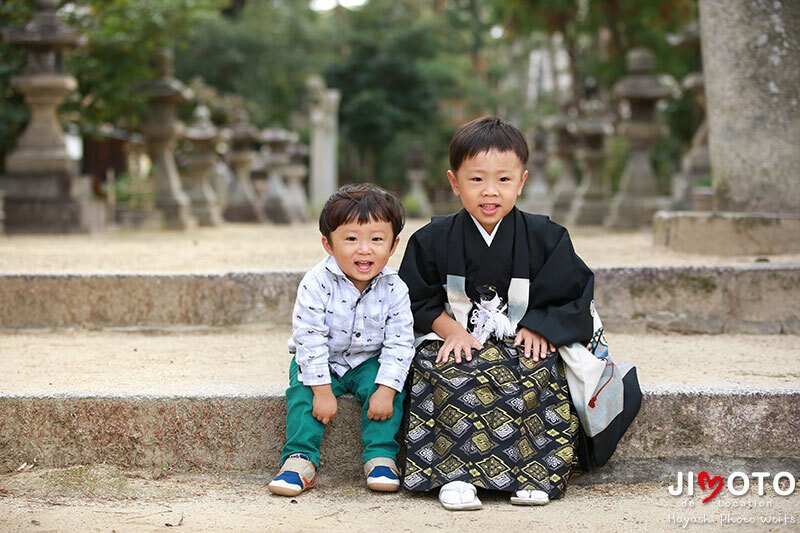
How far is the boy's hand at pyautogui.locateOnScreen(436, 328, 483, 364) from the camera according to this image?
10.1 ft

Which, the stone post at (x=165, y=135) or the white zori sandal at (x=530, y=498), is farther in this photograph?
the stone post at (x=165, y=135)

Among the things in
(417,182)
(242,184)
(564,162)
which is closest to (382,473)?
(242,184)

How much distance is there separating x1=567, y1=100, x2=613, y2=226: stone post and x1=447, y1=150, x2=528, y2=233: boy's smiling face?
31.6 ft

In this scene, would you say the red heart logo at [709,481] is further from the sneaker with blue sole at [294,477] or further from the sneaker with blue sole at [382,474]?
the sneaker with blue sole at [294,477]

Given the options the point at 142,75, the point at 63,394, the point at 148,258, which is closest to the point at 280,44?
the point at 142,75

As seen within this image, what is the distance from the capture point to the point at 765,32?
580 centimetres

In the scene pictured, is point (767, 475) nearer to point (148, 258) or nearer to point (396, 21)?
point (148, 258)

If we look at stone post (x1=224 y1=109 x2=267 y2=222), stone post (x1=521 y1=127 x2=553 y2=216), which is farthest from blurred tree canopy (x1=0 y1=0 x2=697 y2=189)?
stone post (x1=521 y1=127 x2=553 y2=216)

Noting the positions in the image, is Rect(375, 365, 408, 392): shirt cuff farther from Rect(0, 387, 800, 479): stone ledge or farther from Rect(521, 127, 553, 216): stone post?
Rect(521, 127, 553, 216): stone post

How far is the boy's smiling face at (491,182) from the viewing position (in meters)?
3.20

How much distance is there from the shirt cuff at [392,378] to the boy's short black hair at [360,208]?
19.3 inches

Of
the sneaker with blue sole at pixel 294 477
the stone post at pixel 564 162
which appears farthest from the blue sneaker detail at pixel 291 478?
the stone post at pixel 564 162

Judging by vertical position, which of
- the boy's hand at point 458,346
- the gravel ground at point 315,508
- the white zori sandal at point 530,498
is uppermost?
the boy's hand at point 458,346

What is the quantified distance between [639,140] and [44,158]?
6.94 metres
